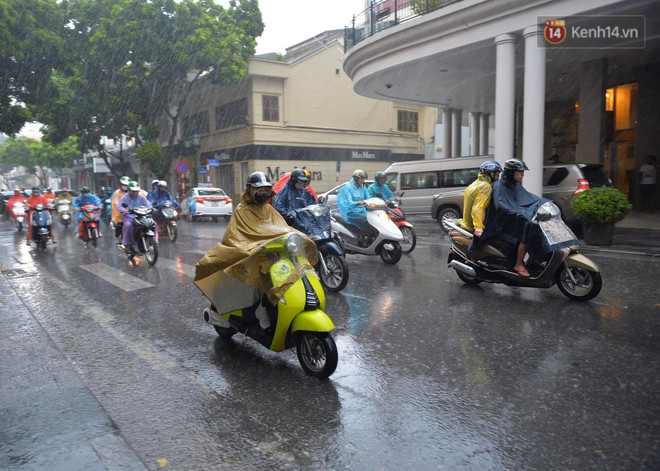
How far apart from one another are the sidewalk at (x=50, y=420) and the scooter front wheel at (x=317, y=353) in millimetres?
1415

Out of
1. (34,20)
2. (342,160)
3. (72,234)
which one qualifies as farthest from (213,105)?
(72,234)

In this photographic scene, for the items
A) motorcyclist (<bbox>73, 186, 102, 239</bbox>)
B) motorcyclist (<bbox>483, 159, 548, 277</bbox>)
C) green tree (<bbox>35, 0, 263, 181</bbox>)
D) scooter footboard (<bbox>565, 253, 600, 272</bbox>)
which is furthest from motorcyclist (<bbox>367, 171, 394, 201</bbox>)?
green tree (<bbox>35, 0, 263, 181</bbox>)

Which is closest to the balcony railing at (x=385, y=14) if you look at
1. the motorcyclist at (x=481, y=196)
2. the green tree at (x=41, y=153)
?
the motorcyclist at (x=481, y=196)

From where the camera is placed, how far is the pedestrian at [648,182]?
1670cm

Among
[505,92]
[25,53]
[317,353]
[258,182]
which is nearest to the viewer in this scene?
[317,353]

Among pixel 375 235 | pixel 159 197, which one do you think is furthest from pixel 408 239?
pixel 159 197

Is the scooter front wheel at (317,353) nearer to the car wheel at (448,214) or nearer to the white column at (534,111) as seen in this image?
the white column at (534,111)

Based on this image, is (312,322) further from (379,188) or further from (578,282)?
(379,188)

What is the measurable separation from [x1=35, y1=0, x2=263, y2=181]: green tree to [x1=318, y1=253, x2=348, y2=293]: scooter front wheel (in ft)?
78.8

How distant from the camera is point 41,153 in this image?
61.5 metres

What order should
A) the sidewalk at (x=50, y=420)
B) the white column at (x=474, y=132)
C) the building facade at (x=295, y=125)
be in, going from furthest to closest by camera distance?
1. the building facade at (x=295, y=125)
2. the white column at (x=474, y=132)
3. the sidewalk at (x=50, y=420)

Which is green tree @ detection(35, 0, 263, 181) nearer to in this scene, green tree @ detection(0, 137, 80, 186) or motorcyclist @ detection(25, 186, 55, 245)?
motorcyclist @ detection(25, 186, 55, 245)

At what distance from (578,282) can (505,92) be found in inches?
352

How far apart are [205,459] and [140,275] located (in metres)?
6.64
